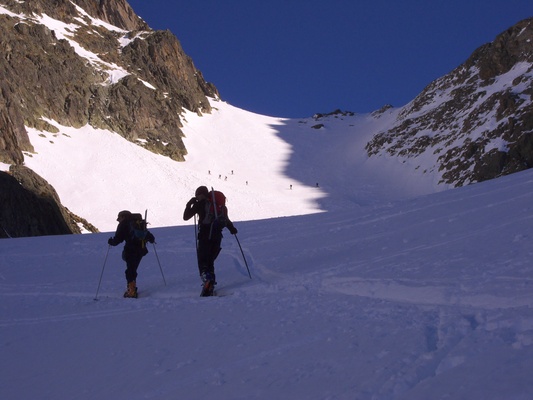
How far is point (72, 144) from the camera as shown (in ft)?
167

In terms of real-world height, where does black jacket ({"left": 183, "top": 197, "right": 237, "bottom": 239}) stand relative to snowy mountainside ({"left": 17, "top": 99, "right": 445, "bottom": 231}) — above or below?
below

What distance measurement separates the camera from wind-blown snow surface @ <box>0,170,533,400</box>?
10.0ft

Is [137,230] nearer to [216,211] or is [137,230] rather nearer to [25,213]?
[216,211]

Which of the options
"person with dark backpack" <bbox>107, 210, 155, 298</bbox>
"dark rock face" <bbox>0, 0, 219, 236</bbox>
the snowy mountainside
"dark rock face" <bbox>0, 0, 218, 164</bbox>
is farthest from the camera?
"dark rock face" <bbox>0, 0, 218, 164</bbox>

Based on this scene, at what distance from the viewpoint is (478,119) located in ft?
167

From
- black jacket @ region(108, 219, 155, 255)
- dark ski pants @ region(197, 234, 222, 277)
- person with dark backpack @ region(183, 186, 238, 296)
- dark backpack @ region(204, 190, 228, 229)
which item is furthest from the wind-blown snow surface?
dark backpack @ region(204, 190, 228, 229)

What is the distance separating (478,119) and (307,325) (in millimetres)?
52069

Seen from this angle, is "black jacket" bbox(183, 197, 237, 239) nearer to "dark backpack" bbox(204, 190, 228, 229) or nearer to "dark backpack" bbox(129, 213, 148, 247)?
"dark backpack" bbox(204, 190, 228, 229)

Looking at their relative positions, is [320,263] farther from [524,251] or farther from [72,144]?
[72,144]

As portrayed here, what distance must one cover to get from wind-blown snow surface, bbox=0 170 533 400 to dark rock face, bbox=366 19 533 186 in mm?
34692

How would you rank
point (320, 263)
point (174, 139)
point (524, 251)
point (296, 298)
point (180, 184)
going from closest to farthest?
1. point (296, 298)
2. point (524, 251)
3. point (320, 263)
4. point (180, 184)
5. point (174, 139)

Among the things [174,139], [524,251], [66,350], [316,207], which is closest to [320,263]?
[524,251]

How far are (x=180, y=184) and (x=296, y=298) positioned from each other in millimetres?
45623

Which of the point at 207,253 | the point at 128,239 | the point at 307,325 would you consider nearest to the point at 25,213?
the point at 128,239
